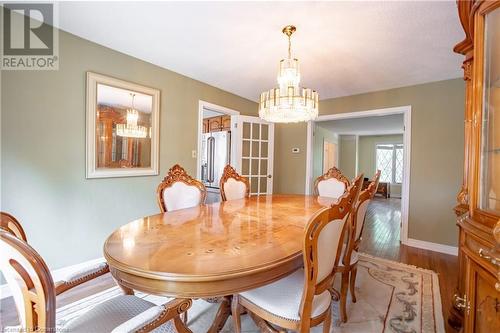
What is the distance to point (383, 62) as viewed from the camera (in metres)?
2.69

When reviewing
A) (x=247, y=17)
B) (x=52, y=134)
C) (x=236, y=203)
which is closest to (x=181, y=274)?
(x=236, y=203)

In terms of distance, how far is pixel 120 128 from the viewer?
2.64 m

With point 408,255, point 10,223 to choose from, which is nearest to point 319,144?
point 408,255

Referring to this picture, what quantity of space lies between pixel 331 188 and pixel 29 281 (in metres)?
2.75

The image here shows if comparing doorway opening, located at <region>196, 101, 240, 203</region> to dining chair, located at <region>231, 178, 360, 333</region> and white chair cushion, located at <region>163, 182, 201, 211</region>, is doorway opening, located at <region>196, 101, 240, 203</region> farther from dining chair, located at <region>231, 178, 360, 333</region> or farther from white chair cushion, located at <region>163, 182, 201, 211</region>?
dining chair, located at <region>231, 178, 360, 333</region>

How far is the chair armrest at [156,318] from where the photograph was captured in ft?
2.70

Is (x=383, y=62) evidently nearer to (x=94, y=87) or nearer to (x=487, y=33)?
(x=487, y=33)

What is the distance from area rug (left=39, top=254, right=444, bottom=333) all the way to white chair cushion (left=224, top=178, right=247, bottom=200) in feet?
3.52

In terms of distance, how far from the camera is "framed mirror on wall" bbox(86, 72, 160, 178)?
2.42 m

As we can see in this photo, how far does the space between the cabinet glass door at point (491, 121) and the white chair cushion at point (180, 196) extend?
195 centimetres

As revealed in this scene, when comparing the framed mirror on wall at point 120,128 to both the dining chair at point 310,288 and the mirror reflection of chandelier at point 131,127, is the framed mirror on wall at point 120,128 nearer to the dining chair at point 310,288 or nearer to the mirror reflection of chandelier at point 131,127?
the mirror reflection of chandelier at point 131,127

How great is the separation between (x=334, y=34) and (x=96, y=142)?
2608 millimetres

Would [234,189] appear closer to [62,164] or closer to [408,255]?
[62,164]

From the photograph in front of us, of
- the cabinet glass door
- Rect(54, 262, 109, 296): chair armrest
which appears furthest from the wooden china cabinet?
Rect(54, 262, 109, 296): chair armrest
